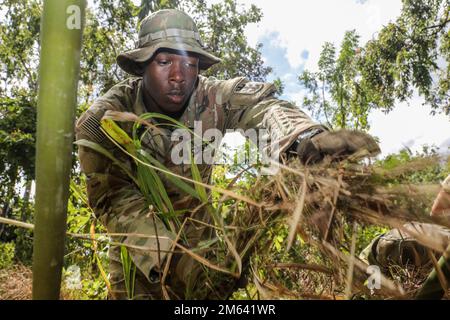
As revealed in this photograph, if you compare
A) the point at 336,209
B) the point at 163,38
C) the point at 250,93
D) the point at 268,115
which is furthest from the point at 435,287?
the point at 163,38

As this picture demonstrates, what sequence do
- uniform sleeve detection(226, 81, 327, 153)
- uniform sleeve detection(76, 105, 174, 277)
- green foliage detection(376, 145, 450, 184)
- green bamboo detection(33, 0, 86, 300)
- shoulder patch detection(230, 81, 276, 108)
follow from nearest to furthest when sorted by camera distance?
1. green bamboo detection(33, 0, 86, 300)
2. green foliage detection(376, 145, 450, 184)
3. uniform sleeve detection(226, 81, 327, 153)
4. uniform sleeve detection(76, 105, 174, 277)
5. shoulder patch detection(230, 81, 276, 108)

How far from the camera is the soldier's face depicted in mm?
2240

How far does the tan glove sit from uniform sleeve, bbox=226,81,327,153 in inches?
4.8

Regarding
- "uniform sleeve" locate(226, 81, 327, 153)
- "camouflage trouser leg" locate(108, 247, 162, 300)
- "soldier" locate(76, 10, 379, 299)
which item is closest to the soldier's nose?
"soldier" locate(76, 10, 379, 299)

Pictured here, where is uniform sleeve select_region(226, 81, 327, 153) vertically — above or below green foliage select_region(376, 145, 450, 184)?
above

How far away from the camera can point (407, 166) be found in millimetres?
792

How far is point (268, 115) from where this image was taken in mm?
1612

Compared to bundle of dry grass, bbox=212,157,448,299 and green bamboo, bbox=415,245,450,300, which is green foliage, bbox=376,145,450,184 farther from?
green bamboo, bbox=415,245,450,300

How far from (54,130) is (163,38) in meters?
1.82

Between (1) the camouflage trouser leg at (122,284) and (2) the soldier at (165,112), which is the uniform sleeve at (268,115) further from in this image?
(1) the camouflage trouser leg at (122,284)

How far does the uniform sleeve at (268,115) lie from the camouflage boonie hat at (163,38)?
1.52 feet

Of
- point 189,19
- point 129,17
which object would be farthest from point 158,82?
point 129,17
